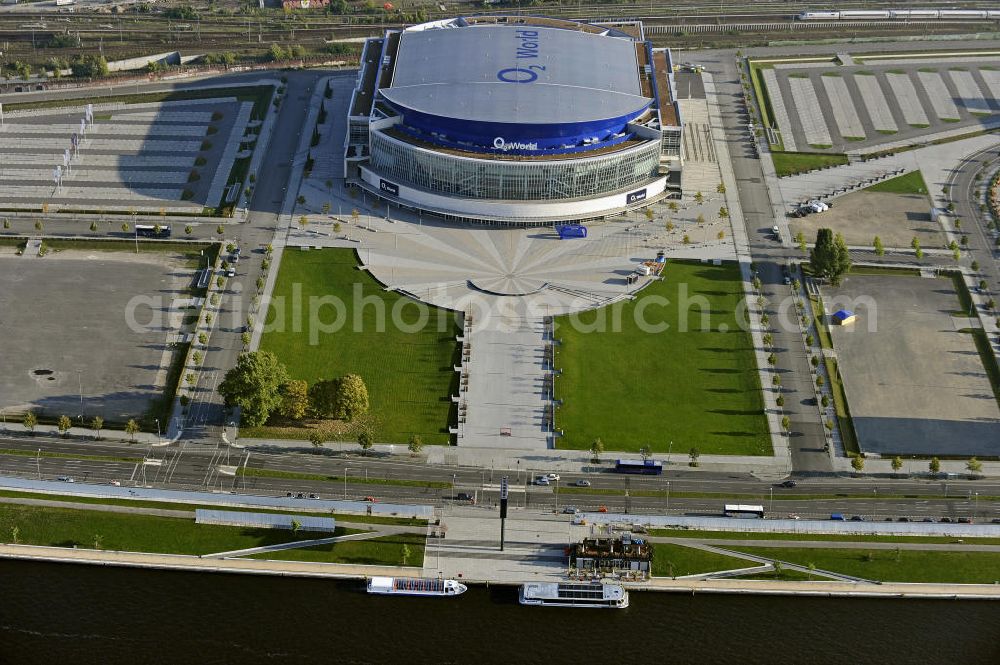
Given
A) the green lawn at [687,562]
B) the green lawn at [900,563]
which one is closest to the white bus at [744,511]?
the green lawn at [900,563]

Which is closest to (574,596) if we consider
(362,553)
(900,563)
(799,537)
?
(362,553)

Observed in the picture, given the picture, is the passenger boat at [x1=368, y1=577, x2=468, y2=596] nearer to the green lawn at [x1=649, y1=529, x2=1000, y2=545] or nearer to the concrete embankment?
the concrete embankment

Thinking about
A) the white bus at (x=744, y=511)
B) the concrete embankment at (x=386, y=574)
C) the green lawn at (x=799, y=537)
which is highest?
the white bus at (x=744, y=511)

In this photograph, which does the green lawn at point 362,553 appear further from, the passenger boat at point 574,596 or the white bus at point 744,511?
the white bus at point 744,511

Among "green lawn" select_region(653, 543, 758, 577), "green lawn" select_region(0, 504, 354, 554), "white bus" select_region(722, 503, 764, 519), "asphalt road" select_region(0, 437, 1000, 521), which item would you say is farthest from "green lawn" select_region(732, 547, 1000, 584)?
"green lawn" select_region(0, 504, 354, 554)

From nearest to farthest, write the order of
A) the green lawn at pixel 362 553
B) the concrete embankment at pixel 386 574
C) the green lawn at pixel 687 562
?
the concrete embankment at pixel 386 574, the green lawn at pixel 687 562, the green lawn at pixel 362 553

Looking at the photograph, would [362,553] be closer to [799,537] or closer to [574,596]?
[574,596]

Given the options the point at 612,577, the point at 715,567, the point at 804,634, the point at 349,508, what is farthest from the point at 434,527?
the point at 804,634
